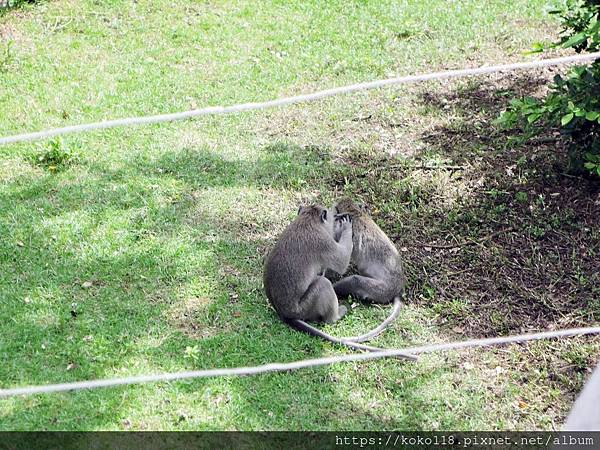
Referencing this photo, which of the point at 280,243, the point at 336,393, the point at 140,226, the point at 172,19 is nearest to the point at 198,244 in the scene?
the point at 140,226

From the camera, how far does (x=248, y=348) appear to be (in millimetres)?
5855

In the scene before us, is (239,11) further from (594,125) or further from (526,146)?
(594,125)

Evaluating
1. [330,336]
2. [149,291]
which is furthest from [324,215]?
[149,291]

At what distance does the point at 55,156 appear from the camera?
315 inches

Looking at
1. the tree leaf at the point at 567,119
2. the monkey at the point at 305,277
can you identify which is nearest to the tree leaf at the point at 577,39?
the tree leaf at the point at 567,119

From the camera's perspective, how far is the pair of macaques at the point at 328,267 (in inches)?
231

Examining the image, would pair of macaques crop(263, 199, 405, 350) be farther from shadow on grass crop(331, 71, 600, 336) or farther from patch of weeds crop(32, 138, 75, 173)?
patch of weeds crop(32, 138, 75, 173)

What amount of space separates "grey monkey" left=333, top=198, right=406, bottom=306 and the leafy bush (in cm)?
169

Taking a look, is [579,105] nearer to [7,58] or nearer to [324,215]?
[324,215]

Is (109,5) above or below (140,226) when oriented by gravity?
above

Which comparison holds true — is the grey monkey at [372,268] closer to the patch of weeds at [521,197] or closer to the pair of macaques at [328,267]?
the pair of macaques at [328,267]

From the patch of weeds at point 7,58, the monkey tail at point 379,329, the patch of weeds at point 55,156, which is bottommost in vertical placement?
the monkey tail at point 379,329

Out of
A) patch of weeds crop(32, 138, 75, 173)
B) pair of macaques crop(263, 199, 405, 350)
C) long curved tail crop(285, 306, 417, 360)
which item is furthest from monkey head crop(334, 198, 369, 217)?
patch of weeds crop(32, 138, 75, 173)

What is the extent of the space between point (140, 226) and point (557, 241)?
3.80m
